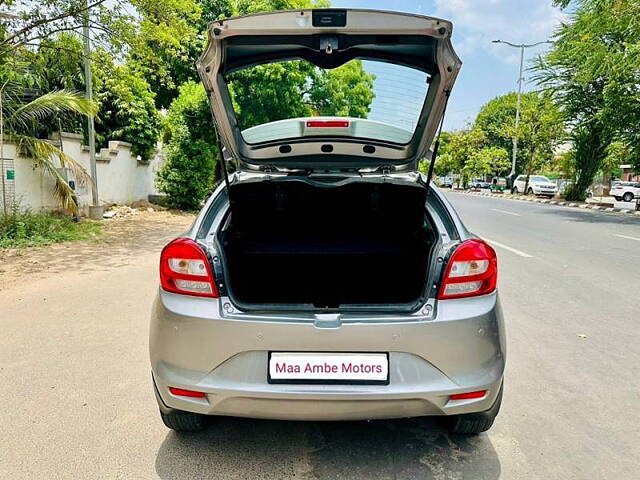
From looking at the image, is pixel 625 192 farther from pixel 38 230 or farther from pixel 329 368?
pixel 329 368

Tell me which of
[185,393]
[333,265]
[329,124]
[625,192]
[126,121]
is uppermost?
[126,121]

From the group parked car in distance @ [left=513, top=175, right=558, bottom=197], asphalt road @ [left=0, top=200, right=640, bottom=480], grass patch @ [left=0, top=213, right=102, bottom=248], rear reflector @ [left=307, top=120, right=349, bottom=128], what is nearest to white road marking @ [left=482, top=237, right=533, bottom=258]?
asphalt road @ [left=0, top=200, right=640, bottom=480]

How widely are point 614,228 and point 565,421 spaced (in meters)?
12.3

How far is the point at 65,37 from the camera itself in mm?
10109

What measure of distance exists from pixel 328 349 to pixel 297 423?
0.88 metres

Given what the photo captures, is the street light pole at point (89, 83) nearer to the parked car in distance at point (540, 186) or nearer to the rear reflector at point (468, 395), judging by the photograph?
the rear reflector at point (468, 395)

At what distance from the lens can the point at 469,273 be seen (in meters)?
2.33

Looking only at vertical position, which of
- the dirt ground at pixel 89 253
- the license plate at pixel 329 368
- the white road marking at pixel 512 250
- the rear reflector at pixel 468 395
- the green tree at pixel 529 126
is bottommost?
the dirt ground at pixel 89 253

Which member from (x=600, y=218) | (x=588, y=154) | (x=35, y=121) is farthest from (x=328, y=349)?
(x=588, y=154)

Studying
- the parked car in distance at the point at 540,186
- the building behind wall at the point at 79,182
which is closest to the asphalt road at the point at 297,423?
the building behind wall at the point at 79,182

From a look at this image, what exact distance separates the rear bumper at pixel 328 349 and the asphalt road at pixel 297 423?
1.32ft

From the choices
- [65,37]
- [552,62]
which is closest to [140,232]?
[65,37]

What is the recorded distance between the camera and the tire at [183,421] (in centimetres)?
249

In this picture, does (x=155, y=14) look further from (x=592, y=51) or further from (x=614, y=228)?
(x=592, y=51)
